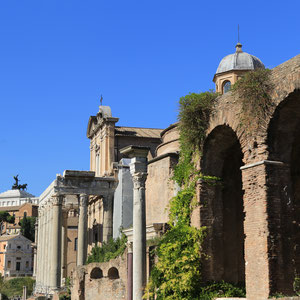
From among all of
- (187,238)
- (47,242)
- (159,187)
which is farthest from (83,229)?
(187,238)

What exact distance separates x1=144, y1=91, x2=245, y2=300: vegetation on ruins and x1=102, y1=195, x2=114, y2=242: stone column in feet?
63.2

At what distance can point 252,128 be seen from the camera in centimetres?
1355

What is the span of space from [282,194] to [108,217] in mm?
23295

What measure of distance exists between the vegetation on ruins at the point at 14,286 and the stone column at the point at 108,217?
109 feet

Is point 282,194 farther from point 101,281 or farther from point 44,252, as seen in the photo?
point 44,252

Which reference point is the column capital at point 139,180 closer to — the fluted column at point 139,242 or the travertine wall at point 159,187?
the fluted column at point 139,242

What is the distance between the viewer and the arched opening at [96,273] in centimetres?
2627

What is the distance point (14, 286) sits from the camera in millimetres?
73750

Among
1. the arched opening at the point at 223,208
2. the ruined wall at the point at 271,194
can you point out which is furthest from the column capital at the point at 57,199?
the ruined wall at the point at 271,194

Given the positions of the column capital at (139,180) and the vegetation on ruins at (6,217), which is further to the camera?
the vegetation on ruins at (6,217)

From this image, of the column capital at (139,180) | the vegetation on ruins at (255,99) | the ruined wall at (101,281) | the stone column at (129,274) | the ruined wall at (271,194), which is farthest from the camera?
the ruined wall at (101,281)

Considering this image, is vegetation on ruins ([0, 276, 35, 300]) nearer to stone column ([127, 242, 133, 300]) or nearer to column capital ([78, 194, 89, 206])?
column capital ([78, 194, 89, 206])

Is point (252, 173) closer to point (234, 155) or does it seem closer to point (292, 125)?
point (292, 125)

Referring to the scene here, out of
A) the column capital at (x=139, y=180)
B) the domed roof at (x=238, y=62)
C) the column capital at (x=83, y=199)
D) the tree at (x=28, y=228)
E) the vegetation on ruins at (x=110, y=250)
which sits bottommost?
the vegetation on ruins at (x=110, y=250)
